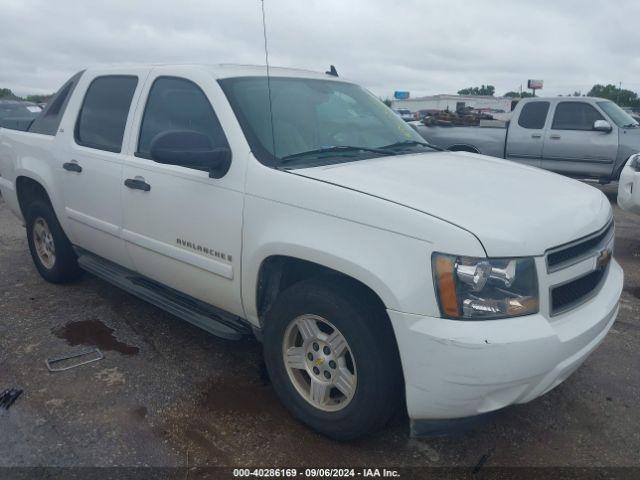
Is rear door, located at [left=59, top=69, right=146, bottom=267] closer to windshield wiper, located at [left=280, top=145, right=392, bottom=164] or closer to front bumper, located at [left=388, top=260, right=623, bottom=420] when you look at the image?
windshield wiper, located at [left=280, top=145, right=392, bottom=164]

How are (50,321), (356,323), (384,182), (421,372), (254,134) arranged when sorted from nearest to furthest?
(421,372)
(356,323)
(384,182)
(254,134)
(50,321)

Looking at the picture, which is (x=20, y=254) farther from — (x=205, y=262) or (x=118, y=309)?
(x=205, y=262)

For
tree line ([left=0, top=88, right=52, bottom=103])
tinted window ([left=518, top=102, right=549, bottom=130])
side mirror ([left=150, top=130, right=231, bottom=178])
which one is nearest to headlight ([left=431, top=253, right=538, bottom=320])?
side mirror ([left=150, top=130, right=231, bottom=178])

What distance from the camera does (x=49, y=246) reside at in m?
5.07

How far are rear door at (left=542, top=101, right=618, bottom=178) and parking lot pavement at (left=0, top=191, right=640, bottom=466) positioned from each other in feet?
20.8

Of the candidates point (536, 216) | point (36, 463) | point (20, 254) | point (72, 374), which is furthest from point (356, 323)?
point (20, 254)

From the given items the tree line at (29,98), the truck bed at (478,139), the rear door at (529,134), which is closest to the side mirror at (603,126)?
the rear door at (529,134)

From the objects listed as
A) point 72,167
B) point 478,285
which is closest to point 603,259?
point 478,285

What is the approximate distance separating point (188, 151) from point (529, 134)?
29.1 feet

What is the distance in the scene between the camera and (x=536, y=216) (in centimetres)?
255

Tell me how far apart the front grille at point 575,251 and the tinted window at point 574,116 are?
8054 mm

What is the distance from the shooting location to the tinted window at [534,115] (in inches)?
413

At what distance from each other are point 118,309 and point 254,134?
2248 millimetres

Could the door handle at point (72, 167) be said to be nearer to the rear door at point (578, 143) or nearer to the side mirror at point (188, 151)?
the side mirror at point (188, 151)
